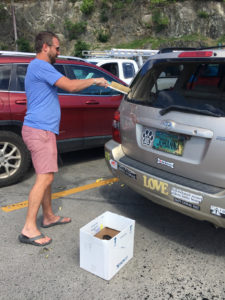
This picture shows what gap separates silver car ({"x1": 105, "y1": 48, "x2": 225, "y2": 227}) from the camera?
2.47 m

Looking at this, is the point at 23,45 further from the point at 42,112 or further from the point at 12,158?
the point at 42,112

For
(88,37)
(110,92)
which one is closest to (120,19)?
(88,37)

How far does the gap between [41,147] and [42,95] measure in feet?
1.50

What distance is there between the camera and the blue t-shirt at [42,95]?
2793 millimetres

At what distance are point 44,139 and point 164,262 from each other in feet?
4.88

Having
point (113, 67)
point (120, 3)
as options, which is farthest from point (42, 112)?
point (120, 3)

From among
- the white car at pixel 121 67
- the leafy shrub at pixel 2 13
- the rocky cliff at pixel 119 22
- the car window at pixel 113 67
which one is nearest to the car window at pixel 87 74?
the white car at pixel 121 67

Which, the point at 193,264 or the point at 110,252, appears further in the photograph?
the point at 193,264

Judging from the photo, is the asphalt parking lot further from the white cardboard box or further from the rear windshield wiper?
the rear windshield wiper

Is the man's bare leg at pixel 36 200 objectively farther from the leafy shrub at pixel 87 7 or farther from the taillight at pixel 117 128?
the leafy shrub at pixel 87 7

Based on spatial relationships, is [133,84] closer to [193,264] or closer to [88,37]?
[193,264]

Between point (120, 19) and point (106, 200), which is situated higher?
point (120, 19)

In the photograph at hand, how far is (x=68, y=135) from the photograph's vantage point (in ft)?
16.3

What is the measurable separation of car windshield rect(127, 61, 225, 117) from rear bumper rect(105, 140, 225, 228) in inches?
22.0
